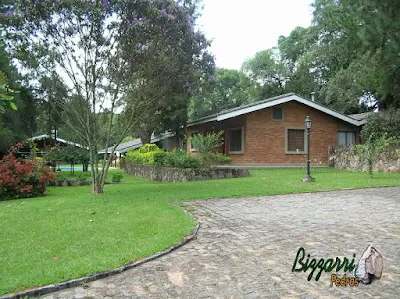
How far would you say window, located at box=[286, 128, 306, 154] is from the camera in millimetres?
21703

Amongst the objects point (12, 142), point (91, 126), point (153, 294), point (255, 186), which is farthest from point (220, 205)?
point (12, 142)

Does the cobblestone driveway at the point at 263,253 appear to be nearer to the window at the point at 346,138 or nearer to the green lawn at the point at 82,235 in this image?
the green lawn at the point at 82,235

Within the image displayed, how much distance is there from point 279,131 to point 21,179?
46.0 feet

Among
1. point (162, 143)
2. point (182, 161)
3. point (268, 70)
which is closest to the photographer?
point (182, 161)

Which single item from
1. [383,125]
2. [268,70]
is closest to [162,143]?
[268,70]

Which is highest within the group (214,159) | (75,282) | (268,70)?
(268,70)

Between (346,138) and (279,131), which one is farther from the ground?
(279,131)

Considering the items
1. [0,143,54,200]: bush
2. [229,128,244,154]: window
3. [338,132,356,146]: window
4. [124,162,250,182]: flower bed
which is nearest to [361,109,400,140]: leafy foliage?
[338,132,356,146]: window

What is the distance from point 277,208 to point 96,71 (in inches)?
287

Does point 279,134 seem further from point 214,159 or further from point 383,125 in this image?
point 214,159

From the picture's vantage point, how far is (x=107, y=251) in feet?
17.0

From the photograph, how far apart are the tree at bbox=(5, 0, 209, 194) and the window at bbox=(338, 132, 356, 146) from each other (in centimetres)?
1431

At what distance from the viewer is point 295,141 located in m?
21.8

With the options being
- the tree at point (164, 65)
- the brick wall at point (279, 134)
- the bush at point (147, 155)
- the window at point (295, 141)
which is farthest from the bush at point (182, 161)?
the window at point (295, 141)
